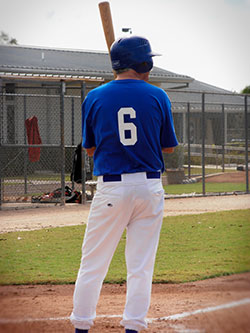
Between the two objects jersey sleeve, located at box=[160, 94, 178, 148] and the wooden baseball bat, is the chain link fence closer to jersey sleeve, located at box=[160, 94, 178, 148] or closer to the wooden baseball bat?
the wooden baseball bat

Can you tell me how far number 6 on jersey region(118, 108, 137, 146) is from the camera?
3.49 metres

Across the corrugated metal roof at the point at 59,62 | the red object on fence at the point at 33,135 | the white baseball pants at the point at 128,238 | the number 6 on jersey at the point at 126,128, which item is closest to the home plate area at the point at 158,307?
the white baseball pants at the point at 128,238

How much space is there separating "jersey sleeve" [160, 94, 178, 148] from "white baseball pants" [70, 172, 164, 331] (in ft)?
0.86

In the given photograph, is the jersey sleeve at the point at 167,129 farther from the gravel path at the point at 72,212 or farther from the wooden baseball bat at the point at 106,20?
the gravel path at the point at 72,212

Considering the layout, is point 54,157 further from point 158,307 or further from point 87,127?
point 87,127

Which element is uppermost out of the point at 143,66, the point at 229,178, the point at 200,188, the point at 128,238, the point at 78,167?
the point at 143,66

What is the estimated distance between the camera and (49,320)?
15.2 feet

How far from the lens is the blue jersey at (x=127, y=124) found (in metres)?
3.51

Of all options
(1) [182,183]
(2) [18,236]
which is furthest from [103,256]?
(1) [182,183]

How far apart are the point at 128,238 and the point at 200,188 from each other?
42.1 ft

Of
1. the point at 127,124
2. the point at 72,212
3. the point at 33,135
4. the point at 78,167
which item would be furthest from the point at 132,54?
the point at 33,135

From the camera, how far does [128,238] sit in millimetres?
3703

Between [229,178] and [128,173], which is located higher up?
[128,173]

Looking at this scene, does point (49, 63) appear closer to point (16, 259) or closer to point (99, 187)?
point (16, 259)
